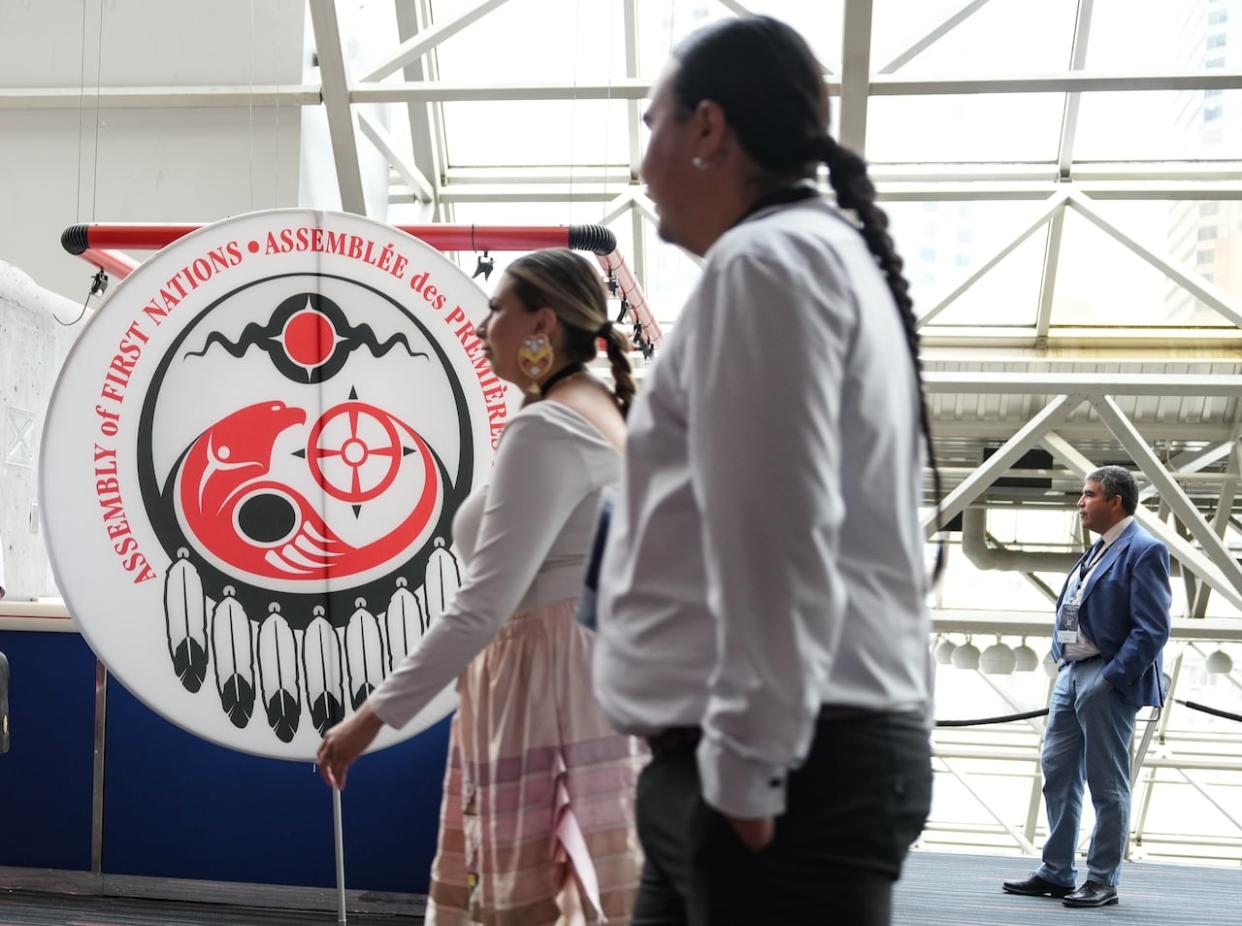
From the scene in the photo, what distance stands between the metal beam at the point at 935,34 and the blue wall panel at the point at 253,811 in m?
4.84

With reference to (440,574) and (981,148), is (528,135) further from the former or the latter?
(440,574)

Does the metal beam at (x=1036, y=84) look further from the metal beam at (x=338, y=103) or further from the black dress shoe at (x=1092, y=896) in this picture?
the black dress shoe at (x=1092, y=896)

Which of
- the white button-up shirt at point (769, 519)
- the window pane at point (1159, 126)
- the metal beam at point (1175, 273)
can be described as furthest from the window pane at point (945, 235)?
the white button-up shirt at point (769, 519)

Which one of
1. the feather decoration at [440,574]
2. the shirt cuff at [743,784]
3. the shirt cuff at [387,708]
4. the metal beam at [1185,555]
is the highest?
the shirt cuff at [743,784]

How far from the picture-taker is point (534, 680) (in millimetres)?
1766

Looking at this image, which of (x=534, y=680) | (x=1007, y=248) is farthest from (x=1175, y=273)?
(x=534, y=680)

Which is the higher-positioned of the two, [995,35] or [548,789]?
[995,35]

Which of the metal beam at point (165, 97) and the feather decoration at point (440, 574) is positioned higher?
the metal beam at point (165, 97)

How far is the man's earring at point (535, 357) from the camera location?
6.05 feet

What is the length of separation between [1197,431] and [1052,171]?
8.56 feet

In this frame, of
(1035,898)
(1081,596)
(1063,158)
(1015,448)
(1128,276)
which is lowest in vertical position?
(1035,898)

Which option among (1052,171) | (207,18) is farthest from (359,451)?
(1052,171)

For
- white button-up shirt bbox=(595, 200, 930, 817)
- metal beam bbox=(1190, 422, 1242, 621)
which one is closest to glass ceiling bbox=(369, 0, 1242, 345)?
metal beam bbox=(1190, 422, 1242, 621)

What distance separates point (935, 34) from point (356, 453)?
537cm
